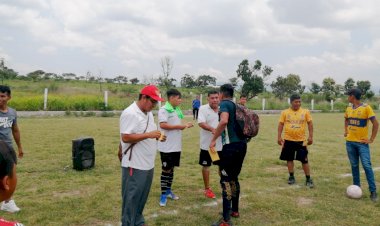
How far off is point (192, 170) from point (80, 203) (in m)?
3.15

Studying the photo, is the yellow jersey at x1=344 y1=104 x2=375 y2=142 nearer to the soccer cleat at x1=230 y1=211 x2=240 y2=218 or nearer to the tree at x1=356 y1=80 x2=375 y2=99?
the soccer cleat at x1=230 y1=211 x2=240 y2=218

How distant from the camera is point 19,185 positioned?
6797mm

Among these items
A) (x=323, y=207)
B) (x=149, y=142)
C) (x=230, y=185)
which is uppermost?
(x=149, y=142)

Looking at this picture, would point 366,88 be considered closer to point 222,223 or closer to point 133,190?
point 222,223

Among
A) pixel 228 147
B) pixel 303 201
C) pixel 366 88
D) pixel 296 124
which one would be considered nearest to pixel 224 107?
pixel 228 147

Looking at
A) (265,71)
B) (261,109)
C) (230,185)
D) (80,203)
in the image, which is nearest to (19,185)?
(80,203)

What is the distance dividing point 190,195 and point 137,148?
259cm

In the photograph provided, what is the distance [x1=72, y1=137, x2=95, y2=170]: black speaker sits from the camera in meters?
7.82

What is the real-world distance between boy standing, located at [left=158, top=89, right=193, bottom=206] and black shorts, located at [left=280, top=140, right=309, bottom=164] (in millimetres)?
2413

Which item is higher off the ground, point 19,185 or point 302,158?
point 302,158

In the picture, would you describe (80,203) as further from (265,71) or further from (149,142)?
(265,71)

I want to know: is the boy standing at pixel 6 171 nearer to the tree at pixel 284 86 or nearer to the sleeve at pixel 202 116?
the sleeve at pixel 202 116

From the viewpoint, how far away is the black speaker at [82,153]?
7.82 metres

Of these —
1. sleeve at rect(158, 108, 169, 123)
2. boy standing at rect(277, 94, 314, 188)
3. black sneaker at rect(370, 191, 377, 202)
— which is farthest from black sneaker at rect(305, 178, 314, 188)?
sleeve at rect(158, 108, 169, 123)
